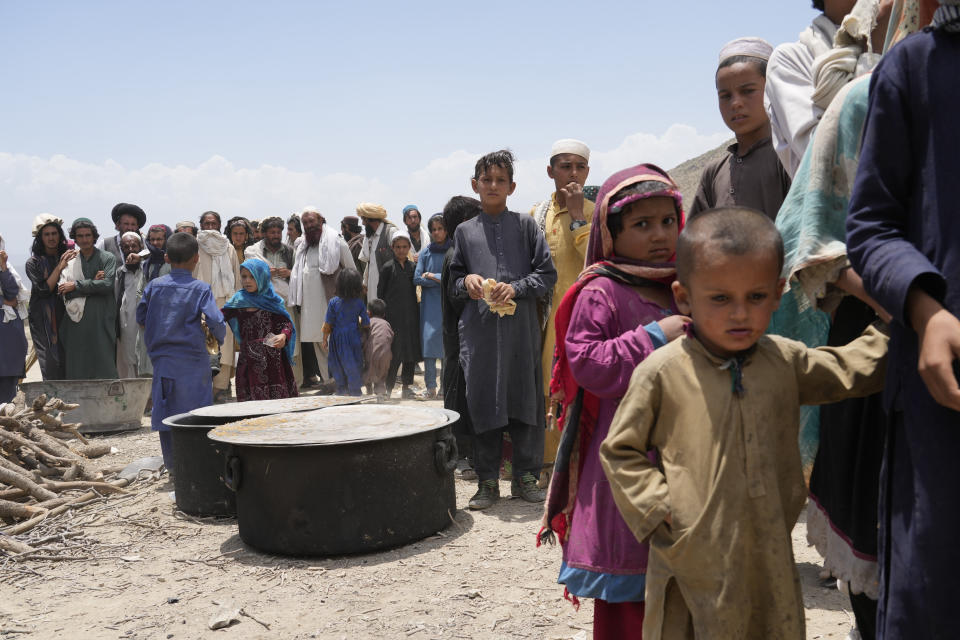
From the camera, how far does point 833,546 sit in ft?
6.32

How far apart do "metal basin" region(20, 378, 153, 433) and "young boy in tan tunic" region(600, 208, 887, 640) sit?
7399 mm

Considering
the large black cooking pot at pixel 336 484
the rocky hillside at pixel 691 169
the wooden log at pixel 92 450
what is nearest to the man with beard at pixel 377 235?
the wooden log at pixel 92 450

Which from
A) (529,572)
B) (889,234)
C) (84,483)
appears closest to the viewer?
(889,234)

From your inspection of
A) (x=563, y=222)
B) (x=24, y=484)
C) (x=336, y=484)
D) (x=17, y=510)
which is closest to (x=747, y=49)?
(x=563, y=222)

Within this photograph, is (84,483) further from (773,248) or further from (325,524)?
(773,248)

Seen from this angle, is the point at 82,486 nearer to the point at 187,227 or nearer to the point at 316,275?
the point at 316,275

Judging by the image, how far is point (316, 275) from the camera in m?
10.3

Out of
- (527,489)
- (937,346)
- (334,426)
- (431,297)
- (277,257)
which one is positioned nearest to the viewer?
(937,346)

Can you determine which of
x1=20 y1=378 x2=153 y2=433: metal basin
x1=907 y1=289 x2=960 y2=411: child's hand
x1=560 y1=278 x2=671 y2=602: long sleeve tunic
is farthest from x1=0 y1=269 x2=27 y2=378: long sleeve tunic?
x1=907 y1=289 x2=960 y2=411: child's hand

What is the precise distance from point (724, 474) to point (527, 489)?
11.5 feet

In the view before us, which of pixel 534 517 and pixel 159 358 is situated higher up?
pixel 159 358

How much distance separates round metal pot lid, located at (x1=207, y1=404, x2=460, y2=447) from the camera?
4020 mm

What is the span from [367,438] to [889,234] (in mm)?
2944

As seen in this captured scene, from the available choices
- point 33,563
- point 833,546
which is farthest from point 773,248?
point 33,563
